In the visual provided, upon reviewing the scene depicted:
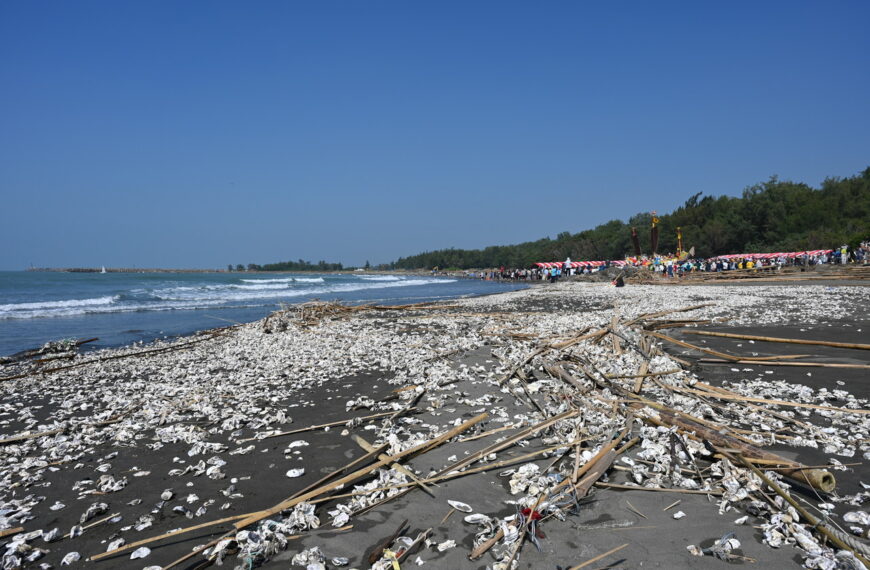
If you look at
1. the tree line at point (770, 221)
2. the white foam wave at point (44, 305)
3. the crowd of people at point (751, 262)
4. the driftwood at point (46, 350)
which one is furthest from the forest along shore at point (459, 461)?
the tree line at point (770, 221)

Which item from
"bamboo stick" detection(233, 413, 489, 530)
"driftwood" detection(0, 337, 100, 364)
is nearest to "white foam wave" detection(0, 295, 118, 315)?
"driftwood" detection(0, 337, 100, 364)

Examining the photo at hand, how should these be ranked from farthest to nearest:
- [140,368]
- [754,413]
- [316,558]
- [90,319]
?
[90,319] → [140,368] → [754,413] → [316,558]

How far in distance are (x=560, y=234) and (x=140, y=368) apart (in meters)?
180

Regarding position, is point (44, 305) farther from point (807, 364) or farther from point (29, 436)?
point (807, 364)

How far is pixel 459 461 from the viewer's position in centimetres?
509

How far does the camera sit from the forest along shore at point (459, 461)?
361 cm

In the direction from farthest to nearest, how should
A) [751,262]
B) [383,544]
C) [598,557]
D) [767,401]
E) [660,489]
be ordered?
[751,262], [767,401], [660,489], [383,544], [598,557]

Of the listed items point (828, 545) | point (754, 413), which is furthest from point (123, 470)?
point (754, 413)

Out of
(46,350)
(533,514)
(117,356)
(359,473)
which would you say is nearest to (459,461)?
(359,473)

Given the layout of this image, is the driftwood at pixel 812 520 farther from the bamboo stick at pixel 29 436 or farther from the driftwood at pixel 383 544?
the bamboo stick at pixel 29 436

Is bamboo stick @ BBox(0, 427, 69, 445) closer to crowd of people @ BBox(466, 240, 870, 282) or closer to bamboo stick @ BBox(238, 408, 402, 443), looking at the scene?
bamboo stick @ BBox(238, 408, 402, 443)

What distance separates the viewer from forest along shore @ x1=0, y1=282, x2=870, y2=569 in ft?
11.8

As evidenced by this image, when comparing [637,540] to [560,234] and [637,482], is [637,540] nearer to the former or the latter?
[637,482]

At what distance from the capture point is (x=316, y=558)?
11.4 ft
